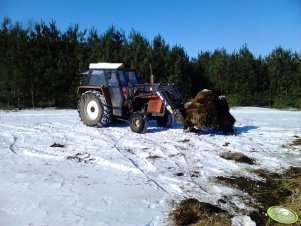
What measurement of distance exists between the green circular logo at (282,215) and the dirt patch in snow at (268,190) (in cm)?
6

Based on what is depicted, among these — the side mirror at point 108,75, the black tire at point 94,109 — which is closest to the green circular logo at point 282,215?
the black tire at point 94,109

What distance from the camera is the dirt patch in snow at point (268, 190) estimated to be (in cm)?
385

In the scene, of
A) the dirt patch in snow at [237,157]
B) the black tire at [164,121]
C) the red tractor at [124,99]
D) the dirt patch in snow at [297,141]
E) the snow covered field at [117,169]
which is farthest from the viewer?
the black tire at [164,121]

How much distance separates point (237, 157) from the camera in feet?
20.3

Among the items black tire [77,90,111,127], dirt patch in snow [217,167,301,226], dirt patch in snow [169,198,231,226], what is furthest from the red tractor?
dirt patch in snow [169,198,231,226]

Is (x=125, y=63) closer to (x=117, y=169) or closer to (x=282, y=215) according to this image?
(x=117, y=169)

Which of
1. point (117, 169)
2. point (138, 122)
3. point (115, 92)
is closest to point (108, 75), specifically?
point (115, 92)

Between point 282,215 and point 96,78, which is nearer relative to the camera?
point 282,215

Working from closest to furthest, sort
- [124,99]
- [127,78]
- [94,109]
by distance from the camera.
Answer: [124,99] → [127,78] → [94,109]

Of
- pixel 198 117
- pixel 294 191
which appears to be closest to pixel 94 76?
pixel 198 117

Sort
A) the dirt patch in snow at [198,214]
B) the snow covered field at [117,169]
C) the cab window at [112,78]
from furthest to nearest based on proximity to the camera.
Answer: the cab window at [112,78] < the snow covered field at [117,169] < the dirt patch in snow at [198,214]

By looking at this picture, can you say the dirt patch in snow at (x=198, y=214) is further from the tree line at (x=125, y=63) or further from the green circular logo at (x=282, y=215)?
the tree line at (x=125, y=63)

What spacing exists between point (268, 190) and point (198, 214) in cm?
139

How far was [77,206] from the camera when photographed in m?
3.95
